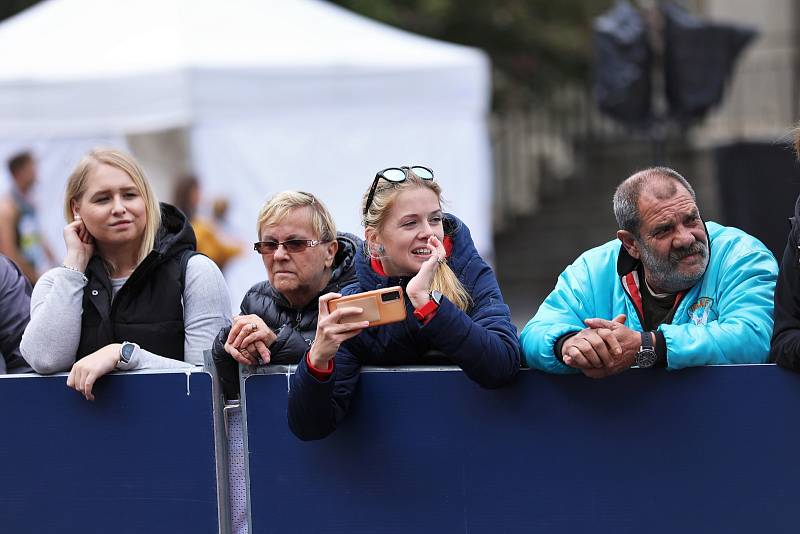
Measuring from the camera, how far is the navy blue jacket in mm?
3381

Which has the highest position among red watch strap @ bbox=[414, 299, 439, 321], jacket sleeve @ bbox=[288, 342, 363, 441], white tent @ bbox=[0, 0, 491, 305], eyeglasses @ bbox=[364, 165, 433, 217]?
white tent @ bbox=[0, 0, 491, 305]

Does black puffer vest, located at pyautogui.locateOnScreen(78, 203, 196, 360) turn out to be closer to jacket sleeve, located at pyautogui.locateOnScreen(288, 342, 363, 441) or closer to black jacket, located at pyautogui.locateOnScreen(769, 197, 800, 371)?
jacket sleeve, located at pyautogui.locateOnScreen(288, 342, 363, 441)

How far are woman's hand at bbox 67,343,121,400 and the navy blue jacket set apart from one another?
2.21 feet

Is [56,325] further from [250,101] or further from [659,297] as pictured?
[250,101]

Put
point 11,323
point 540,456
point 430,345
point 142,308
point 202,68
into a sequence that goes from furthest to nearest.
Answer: point 202,68, point 11,323, point 142,308, point 430,345, point 540,456

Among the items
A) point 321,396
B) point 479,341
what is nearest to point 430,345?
point 479,341

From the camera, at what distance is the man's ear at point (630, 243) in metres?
3.82

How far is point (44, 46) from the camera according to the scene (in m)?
9.60

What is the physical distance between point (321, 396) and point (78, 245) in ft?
4.13

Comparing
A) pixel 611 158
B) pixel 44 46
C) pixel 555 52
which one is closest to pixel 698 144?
pixel 611 158

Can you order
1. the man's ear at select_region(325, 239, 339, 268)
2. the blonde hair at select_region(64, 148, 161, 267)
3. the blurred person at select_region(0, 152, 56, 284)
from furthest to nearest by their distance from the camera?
the blurred person at select_region(0, 152, 56, 284), the blonde hair at select_region(64, 148, 161, 267), the man's ear at select_region(325, 239, 339, 268)

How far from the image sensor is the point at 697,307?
3.71 metres

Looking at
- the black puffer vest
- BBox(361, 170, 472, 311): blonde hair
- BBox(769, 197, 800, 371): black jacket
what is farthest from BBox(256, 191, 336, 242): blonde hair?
BBox(769, 197, 800, 371): black jacket

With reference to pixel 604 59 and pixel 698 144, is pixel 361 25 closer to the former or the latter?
pixel 604 59
